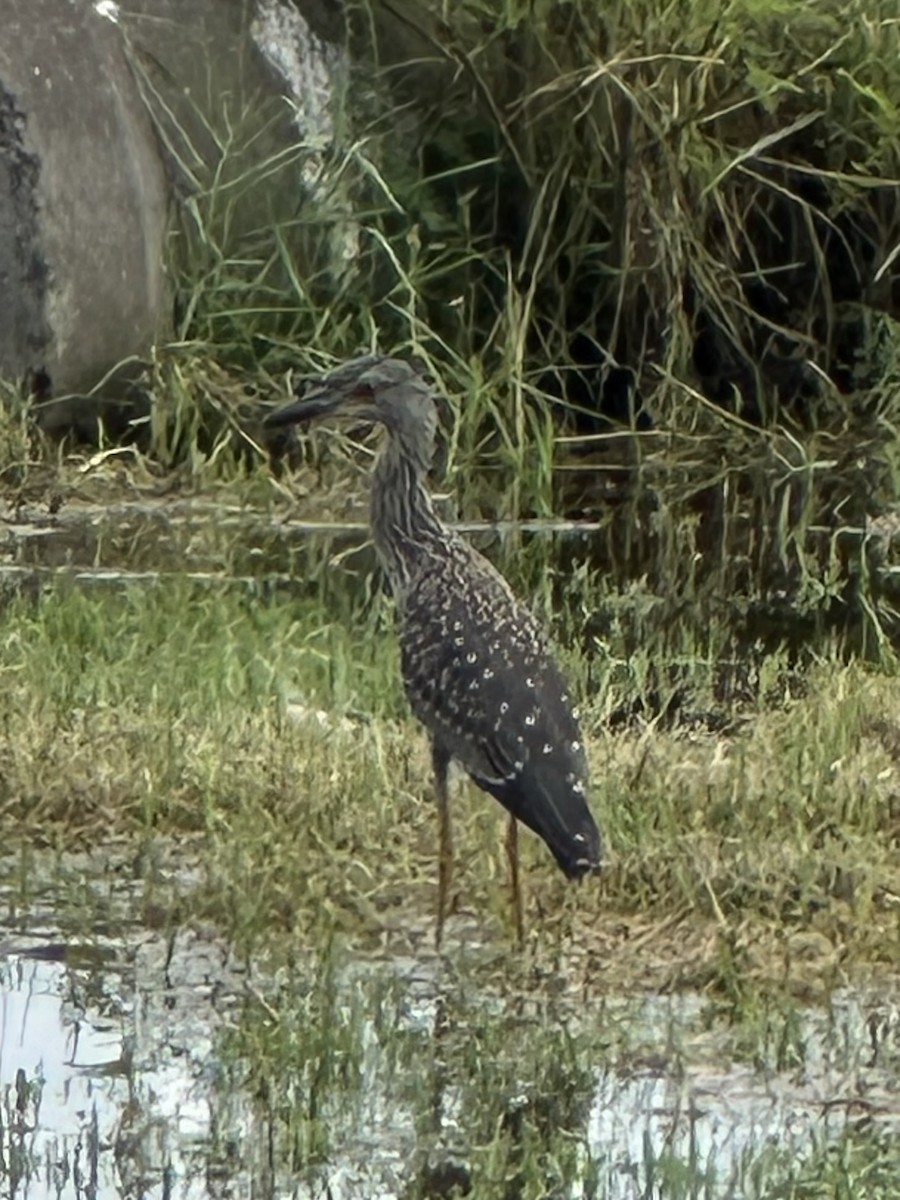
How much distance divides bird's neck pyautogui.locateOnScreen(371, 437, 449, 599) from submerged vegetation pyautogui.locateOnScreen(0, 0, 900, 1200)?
50 cm

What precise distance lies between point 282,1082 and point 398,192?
19.9ft

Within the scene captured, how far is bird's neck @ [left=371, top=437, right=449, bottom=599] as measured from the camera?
538 centimetres

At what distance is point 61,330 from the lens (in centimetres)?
944

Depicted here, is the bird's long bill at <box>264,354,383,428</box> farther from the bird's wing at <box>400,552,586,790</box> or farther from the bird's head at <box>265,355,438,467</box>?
the bird's wing at <box>400,552,586,790</box>

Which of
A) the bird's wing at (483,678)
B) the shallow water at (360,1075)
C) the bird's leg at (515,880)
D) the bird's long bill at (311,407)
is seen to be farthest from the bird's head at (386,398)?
the shallow water at (360,1075)

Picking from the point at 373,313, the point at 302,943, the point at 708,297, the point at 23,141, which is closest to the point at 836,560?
the point at 708,297

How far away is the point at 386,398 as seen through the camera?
5.54m

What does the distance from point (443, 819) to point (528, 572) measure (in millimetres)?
3282

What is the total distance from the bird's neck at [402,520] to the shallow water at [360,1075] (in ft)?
2.50

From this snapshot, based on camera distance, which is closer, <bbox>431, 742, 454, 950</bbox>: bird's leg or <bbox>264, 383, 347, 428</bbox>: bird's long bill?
<bbox>431, 742, 454, 950</bbox>: bird's leg

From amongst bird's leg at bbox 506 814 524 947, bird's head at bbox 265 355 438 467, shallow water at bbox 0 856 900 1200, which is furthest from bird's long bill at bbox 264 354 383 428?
shallow water at bbox 0 856 900 1200

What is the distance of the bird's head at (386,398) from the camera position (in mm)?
5500

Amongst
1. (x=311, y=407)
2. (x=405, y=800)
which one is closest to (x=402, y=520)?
(x=311, y=407)

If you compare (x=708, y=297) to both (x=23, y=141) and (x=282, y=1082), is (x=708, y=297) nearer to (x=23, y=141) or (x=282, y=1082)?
(x=23, y=141)
